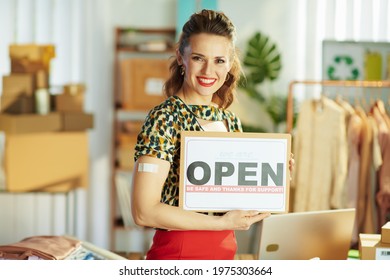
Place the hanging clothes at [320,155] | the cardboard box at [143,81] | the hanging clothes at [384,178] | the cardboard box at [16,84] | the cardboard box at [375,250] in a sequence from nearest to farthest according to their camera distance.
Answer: the cardboard box at [375,250], the hanging clothes at [384,178], the hanging clothes at [320,155], the cardboard box at [16,84], the cardboard box at [143,81]

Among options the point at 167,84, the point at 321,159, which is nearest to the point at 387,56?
the point at 321,159

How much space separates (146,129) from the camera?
48.9 inches

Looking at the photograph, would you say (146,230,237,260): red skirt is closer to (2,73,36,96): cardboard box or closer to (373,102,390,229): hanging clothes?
(373,102,390,229): hanging clothes

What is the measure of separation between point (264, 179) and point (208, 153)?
0.38 ft

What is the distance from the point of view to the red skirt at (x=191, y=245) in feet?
4.25

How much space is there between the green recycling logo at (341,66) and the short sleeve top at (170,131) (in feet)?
7.25

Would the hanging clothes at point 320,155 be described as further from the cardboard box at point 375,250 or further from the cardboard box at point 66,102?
the cardboard box at point 375,250

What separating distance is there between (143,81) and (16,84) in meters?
1.04

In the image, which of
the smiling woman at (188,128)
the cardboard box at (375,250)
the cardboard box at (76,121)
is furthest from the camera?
the cardboard box at (76,121)

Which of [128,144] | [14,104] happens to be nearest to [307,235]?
[14,104]

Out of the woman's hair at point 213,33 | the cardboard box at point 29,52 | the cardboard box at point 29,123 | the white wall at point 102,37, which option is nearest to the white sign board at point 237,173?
the woman's hair at point 213,33

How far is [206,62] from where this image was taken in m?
1.25

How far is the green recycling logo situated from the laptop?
6.25 ft

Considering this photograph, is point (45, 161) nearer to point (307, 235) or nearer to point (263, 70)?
point (263, 70)
